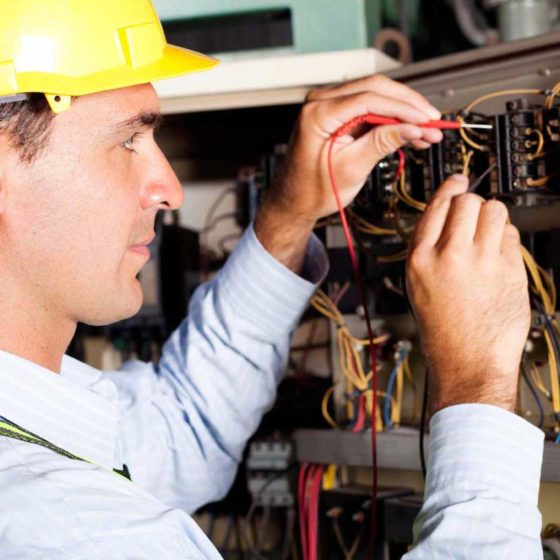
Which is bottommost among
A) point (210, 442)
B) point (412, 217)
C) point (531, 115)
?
point (210, 442)

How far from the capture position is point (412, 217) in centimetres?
149

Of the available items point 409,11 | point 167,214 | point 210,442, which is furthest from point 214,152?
point 210,442

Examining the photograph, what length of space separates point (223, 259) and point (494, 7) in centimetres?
76

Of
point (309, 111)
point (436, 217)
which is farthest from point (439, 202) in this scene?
point (309, 111)

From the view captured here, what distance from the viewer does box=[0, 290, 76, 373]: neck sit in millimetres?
1135

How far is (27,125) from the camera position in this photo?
1.11 m

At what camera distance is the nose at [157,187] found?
4.01 feet

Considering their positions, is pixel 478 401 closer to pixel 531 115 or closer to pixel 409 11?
pixel 531 115

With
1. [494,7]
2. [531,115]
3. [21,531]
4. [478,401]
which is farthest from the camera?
[494,7]

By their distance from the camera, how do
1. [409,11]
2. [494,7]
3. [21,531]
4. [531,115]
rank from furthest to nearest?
[409,11]
[494,7]
[531,115]
[21,531]

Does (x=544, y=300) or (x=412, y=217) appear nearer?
(x=544, y=300)

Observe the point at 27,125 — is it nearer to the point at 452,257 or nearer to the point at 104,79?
the point at 104,79

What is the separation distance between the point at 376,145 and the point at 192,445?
0.52 meters

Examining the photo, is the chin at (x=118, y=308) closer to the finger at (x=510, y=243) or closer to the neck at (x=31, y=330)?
the neck at (x=31, y=330)
